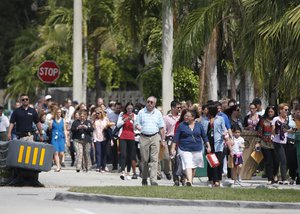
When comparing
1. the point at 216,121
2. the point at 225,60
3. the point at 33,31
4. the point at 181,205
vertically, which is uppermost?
the point at 33,31

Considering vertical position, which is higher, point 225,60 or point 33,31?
point 33,31

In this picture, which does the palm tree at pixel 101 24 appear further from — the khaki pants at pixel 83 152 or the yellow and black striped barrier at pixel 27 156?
the yellow and black striped barrier at pixel 27 156

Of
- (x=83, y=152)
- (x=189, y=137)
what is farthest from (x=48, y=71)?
(x=189, y=137)

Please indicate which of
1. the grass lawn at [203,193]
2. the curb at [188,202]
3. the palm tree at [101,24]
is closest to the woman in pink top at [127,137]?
the grass lawn at [203,193]

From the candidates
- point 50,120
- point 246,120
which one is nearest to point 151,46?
point 50,120

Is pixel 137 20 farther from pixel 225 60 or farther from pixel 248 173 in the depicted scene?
pixel 248 173

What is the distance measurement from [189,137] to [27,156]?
336cm

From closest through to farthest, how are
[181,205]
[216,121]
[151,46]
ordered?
1. [181,205]
2. [216,121]
3. [151,46]

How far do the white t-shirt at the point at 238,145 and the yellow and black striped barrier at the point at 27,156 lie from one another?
420cm

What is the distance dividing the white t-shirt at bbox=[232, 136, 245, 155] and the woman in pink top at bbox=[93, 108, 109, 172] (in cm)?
622

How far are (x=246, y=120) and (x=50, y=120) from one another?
609cm

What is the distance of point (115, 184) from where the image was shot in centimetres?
2433

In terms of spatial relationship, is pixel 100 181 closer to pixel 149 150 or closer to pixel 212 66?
pixel 149 150

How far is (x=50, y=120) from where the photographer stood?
3036 cm
